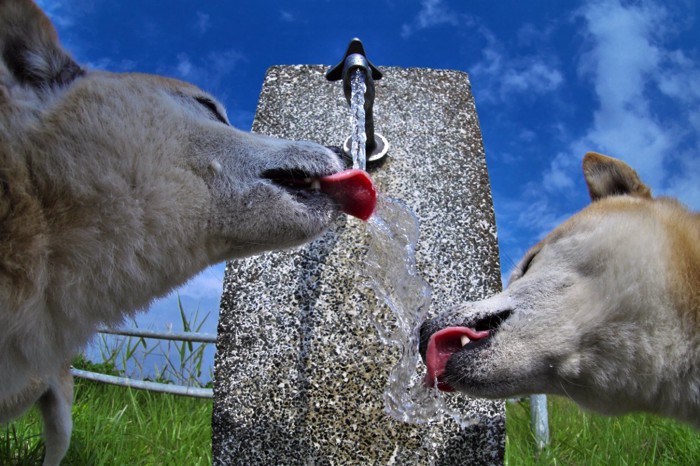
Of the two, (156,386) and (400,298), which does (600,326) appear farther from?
(156,386)

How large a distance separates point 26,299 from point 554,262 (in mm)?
1613

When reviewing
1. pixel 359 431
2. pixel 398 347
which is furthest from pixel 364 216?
pixel 359 431

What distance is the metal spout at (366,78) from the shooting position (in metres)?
3.05

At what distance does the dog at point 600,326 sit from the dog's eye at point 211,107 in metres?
1.06

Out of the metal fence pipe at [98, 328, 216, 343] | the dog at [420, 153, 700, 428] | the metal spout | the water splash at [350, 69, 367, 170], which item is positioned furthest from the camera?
the metal fence pipe at [98, 328, 216, 343]

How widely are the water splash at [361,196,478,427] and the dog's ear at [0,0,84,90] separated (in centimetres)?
143

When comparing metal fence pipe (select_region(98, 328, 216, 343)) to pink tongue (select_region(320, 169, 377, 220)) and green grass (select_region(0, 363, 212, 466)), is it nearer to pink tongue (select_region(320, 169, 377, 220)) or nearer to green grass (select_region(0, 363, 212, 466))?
green grass (select_region(0, 363, 212, 466))

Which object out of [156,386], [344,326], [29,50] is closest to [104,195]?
[29,50]

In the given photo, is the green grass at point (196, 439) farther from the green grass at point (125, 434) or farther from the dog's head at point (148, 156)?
the dog's head at point (148, 156)

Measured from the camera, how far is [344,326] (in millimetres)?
2857

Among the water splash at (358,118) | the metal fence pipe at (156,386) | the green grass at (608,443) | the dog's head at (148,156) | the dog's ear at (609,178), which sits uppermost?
the water splash at (358,118)

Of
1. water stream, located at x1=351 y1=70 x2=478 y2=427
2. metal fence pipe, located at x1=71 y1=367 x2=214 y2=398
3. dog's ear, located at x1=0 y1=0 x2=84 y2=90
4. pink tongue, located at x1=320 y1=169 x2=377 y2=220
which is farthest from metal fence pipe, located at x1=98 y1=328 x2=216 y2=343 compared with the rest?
dog's ear, located at x1=0 y1=0 x2=84 y2=90

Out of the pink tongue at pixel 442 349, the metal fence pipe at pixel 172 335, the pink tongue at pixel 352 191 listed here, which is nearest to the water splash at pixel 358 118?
the pink tongue at pixel 352 191

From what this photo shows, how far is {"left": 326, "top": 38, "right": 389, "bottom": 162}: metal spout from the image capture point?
305cm
